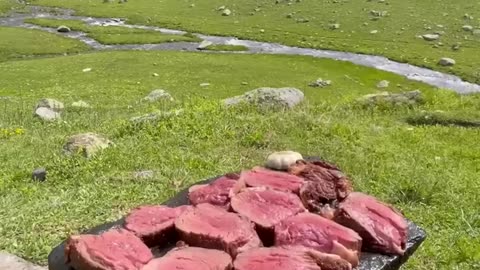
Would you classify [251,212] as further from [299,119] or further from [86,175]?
[299,119]

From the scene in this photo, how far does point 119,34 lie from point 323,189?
46742 millimetres

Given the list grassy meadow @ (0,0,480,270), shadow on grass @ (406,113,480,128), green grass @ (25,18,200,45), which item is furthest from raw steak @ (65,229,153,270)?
green grass @ (25,18,200,45)

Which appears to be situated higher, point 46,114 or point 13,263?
point 13,263

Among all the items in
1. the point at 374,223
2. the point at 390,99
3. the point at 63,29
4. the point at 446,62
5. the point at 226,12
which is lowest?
the point at 63,29

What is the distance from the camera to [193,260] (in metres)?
5.10

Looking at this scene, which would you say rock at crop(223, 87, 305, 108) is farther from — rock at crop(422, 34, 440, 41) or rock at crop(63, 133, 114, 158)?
rock at crop(422, 34, 440, 41)

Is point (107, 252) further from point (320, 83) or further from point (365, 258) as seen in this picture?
point (320, 83)

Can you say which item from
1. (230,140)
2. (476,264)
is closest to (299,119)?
(230,140)

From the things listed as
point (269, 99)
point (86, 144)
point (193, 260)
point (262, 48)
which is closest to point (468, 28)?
point (262, 48)

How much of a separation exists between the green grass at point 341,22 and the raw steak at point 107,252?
1428 inches

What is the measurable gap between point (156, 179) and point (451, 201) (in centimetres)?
496

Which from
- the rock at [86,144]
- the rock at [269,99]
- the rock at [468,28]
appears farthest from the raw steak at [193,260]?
the rock at [468,28]

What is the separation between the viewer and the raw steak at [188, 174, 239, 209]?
6.14m

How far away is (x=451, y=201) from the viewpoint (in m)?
10.4
